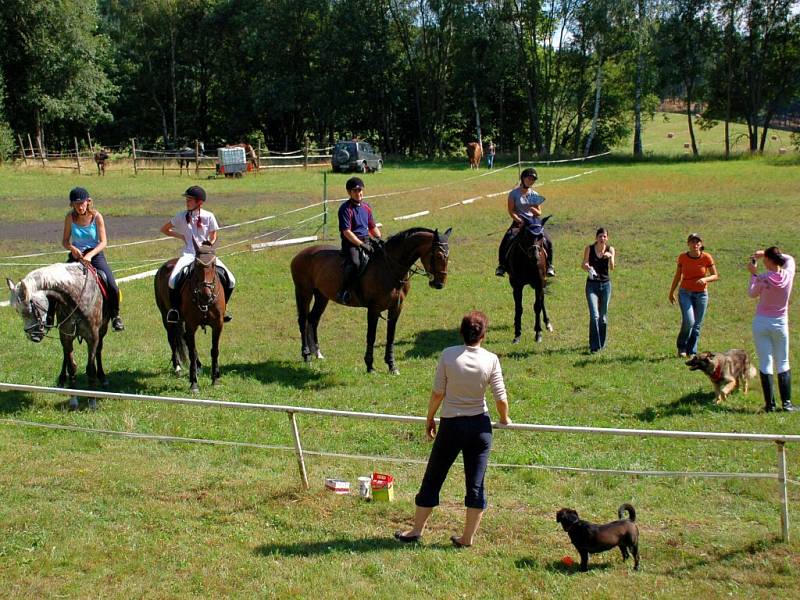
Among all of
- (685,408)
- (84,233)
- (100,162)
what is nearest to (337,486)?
(685,408)

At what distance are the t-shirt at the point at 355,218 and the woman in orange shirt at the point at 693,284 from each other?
4.97 metres

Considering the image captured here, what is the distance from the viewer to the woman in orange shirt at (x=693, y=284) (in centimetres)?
1216

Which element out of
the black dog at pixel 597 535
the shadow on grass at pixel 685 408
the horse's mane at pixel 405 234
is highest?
the horse's mane at pixel 405 234

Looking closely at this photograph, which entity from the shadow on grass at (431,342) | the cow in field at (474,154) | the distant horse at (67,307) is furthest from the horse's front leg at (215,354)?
the cow in field at (474,154)

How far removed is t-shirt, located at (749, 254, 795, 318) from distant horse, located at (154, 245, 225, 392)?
7.18m

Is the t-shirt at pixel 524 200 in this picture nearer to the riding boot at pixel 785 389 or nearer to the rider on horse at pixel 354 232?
the rider on horse at pixel 354 232

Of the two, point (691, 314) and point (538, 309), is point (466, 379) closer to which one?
point (691, 314)

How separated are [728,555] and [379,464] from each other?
12.2ft

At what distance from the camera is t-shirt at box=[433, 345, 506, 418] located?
19.7 ft

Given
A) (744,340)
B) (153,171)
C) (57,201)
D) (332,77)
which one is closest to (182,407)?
(744,340)

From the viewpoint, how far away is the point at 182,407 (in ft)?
33.8

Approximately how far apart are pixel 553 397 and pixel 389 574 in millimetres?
5448

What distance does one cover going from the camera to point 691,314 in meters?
12.3

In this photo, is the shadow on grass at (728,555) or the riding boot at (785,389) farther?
the riding boot at (785,389)
